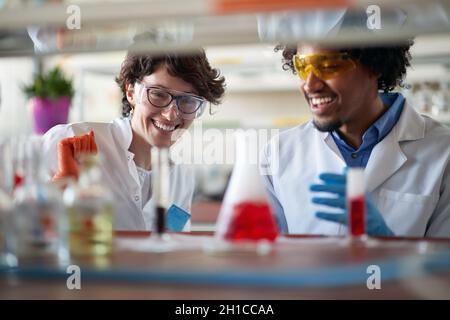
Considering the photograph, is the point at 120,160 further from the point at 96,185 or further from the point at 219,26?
the point at 219,26

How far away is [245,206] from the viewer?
1.23 meters

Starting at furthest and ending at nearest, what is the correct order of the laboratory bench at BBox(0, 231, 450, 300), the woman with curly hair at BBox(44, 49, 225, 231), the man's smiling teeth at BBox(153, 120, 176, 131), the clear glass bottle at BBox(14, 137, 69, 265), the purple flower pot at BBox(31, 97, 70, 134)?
the purple flower pot at BBox(31, 97, 70, 134) < the man's smiling teeth at BBox(153, 120, 176, 131) < the woman with curly hair at BBox(44, 49, 225, 231) < the clear glass bottle at BBox(14, 137, 69, 265) < the laboratory bench at BBox(0, 231, 450, 300)

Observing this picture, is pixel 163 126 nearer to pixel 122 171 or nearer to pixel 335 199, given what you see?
pixel 122 171

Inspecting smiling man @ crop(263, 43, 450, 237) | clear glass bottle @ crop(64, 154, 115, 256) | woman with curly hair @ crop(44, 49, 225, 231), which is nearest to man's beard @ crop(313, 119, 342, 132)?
smiling man @ crop(263, 43, 450, 237)

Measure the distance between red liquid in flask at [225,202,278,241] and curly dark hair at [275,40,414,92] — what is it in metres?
1.15

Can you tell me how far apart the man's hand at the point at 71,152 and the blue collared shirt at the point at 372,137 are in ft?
3.05

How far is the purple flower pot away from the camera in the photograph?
325cm

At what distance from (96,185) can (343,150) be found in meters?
1.31

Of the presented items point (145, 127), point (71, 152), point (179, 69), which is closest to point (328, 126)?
point (179, 69)

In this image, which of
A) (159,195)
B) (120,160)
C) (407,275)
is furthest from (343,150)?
(407,275)

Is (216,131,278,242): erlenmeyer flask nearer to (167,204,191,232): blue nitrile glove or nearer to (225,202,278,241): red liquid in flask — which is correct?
(225,202,278,241): red liquid in flask

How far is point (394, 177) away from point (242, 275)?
4.17 feet

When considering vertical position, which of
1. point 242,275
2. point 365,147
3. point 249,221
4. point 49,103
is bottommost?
point 242,275

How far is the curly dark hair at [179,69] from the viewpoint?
2.32 meters
